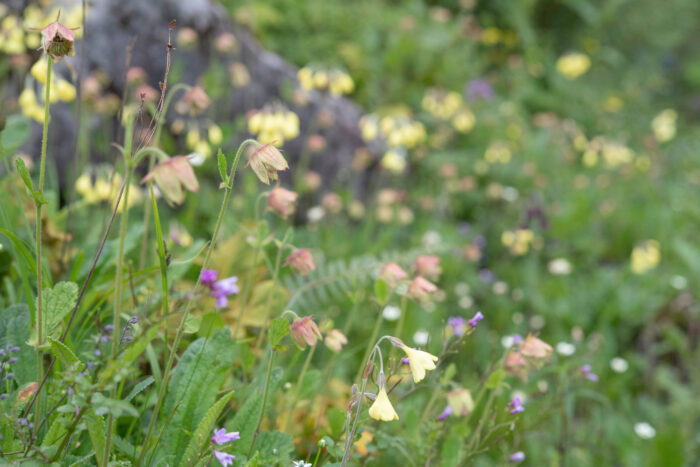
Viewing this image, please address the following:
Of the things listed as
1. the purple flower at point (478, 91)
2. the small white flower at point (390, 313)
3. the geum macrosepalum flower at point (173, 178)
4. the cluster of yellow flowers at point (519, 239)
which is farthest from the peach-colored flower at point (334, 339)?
the purple flower at point (478, 91)

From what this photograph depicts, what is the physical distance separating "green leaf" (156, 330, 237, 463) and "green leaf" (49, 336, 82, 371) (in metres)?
0.23

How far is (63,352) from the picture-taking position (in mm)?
885

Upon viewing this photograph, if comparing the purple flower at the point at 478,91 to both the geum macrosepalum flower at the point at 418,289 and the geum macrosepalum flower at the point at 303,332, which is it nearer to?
the geum macrosepalum flower at the point at 418,289

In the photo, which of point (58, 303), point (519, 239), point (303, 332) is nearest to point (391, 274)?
point (303, 332)

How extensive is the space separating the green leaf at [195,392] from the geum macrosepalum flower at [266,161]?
15.0 inches

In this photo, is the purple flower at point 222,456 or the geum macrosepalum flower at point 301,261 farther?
the geum macrosepalum flower at point 301,261

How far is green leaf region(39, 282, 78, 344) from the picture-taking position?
944 mm

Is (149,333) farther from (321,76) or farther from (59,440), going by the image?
(321,76)

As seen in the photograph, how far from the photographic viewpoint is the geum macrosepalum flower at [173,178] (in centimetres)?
68

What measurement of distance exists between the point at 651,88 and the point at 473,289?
262 inches

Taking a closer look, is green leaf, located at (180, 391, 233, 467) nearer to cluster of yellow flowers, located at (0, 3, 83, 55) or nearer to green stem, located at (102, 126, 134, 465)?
green stem, located at (102, 126, 134, 465)

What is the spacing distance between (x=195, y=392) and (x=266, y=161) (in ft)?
1.64

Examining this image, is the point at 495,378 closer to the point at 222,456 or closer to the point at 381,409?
the point at 381,409

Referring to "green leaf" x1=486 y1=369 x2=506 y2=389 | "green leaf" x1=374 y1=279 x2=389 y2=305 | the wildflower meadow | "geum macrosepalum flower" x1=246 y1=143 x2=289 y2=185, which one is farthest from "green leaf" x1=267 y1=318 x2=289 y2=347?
"green leaf" x1=486 y1=369 x2=506 y2=389
